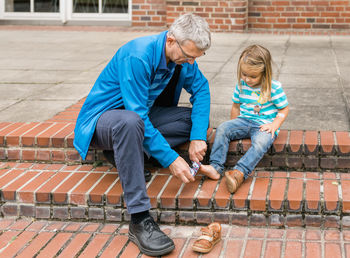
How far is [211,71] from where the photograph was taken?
5523mm

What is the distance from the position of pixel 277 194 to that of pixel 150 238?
2.45 ft

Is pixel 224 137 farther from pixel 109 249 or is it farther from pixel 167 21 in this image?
pixel 167 21

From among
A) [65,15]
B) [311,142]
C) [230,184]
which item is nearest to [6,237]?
[230,184]

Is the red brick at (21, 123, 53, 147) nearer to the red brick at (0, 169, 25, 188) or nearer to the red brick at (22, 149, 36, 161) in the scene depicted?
the red brick at (22, 149, 36, 161)

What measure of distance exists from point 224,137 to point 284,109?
403 millimetres

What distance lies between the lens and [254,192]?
2982 mm

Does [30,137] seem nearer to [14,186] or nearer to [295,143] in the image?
[14,186]

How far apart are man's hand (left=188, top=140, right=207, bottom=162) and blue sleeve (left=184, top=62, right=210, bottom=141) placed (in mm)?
32

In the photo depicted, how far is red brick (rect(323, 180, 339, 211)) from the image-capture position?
2.82 meters

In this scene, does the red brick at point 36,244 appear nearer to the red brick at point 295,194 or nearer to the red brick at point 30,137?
the red brick at point 30,137

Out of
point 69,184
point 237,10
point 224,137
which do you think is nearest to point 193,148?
point 224,137

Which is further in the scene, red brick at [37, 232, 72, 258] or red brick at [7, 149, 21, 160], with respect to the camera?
red brick at [7, 149, 21, 160]

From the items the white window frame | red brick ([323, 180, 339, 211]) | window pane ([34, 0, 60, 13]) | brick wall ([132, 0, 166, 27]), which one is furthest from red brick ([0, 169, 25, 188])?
window pane ([34, 0, 60, 13])

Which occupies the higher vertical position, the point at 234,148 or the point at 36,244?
the point at 234,148
